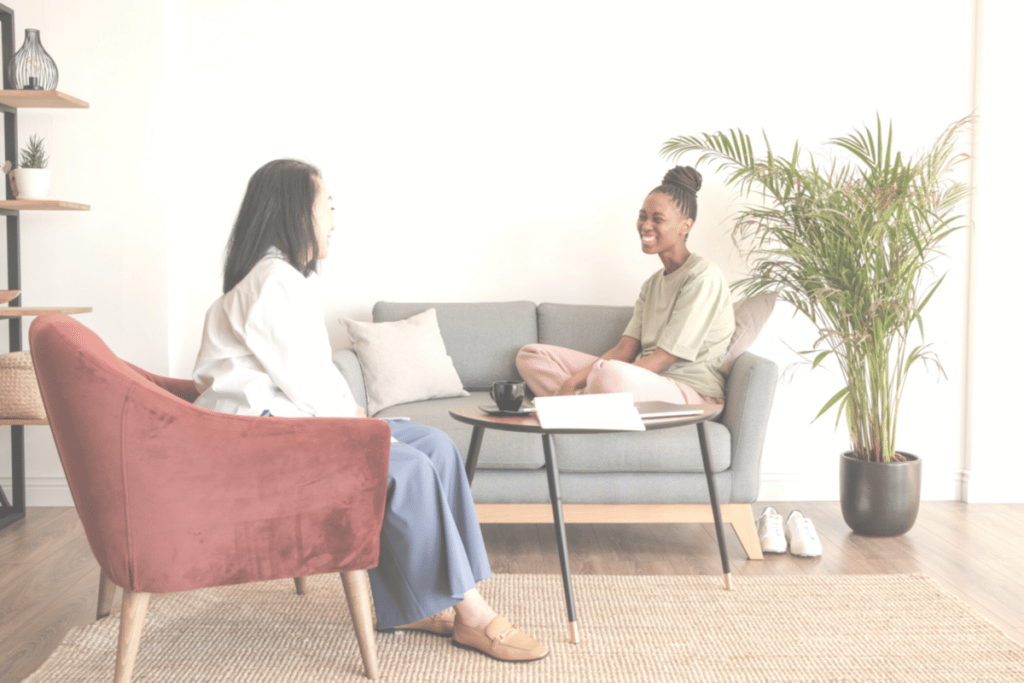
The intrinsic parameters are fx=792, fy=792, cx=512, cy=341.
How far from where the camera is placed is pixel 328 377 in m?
1.83

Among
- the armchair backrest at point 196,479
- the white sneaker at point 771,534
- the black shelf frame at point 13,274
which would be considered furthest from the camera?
the black shelf frame at point 13,274

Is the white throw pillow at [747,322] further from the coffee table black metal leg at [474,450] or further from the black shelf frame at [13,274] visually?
the black shelf frame at [13,274]

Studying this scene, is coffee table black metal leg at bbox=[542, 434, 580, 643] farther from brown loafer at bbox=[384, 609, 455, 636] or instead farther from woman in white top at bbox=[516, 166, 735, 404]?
woman in white top at bbox=[516, 166, 735, 404]

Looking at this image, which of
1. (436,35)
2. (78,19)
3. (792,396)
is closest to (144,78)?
(78,19)

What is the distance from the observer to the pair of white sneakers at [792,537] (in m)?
2.61

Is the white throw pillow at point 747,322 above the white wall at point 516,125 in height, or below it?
below

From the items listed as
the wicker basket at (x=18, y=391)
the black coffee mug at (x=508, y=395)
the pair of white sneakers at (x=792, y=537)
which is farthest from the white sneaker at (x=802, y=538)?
the wicker basket at (x=18, y=391)

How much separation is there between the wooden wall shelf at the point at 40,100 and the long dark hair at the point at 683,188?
2229mm

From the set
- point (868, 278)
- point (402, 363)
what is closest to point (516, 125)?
point (402, 363)

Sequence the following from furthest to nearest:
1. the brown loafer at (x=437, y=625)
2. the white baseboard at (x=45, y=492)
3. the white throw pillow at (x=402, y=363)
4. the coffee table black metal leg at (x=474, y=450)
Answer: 1. the white baseboard at (x=45, y=492)
2. the white throw pillow at (x=402, y=363)
3. the coffee table black metal leg at (x=474, y=450)
4. the brown loafer at (x=437, y=625)

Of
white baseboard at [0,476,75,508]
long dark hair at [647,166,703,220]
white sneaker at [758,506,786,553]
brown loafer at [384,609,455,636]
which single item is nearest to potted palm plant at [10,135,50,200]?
white baseboard at [0,476,75,508]

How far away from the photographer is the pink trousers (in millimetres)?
2525

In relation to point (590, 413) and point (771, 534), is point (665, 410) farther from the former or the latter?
point (771, 534)

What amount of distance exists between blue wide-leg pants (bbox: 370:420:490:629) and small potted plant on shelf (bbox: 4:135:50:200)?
204cm
